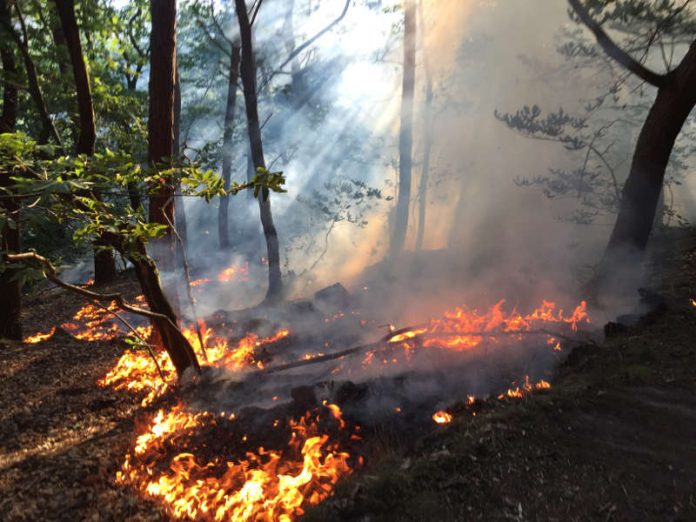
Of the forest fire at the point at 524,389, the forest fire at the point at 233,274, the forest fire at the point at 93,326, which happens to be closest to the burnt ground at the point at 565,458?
the forest fire at the point at 524,389

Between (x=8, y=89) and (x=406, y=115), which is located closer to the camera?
(x=8, y=89)

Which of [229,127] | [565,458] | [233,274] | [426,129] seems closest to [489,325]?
[565,458]

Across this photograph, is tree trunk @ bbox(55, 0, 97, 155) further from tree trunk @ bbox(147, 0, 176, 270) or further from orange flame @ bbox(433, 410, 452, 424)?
orange flame @ bbox(433, 410, 452, 424)

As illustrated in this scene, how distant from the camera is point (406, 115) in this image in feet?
57.3

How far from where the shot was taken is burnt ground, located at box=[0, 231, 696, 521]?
143 inches

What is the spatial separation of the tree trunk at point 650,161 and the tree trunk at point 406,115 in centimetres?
996

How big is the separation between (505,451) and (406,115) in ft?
50.7

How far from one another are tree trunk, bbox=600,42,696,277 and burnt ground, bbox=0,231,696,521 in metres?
1.81

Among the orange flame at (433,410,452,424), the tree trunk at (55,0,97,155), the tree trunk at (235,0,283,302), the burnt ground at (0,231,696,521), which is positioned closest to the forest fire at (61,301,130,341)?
the burnt ground at (0,231,696,521)

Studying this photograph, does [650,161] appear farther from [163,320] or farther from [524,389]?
[163,320]

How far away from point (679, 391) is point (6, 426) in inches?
344

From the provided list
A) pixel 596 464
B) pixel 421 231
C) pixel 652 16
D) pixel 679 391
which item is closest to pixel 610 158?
pixel 652 16

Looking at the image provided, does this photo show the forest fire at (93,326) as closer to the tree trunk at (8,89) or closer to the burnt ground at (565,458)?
the tree trunk at (8,89)

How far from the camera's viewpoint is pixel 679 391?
504cm
